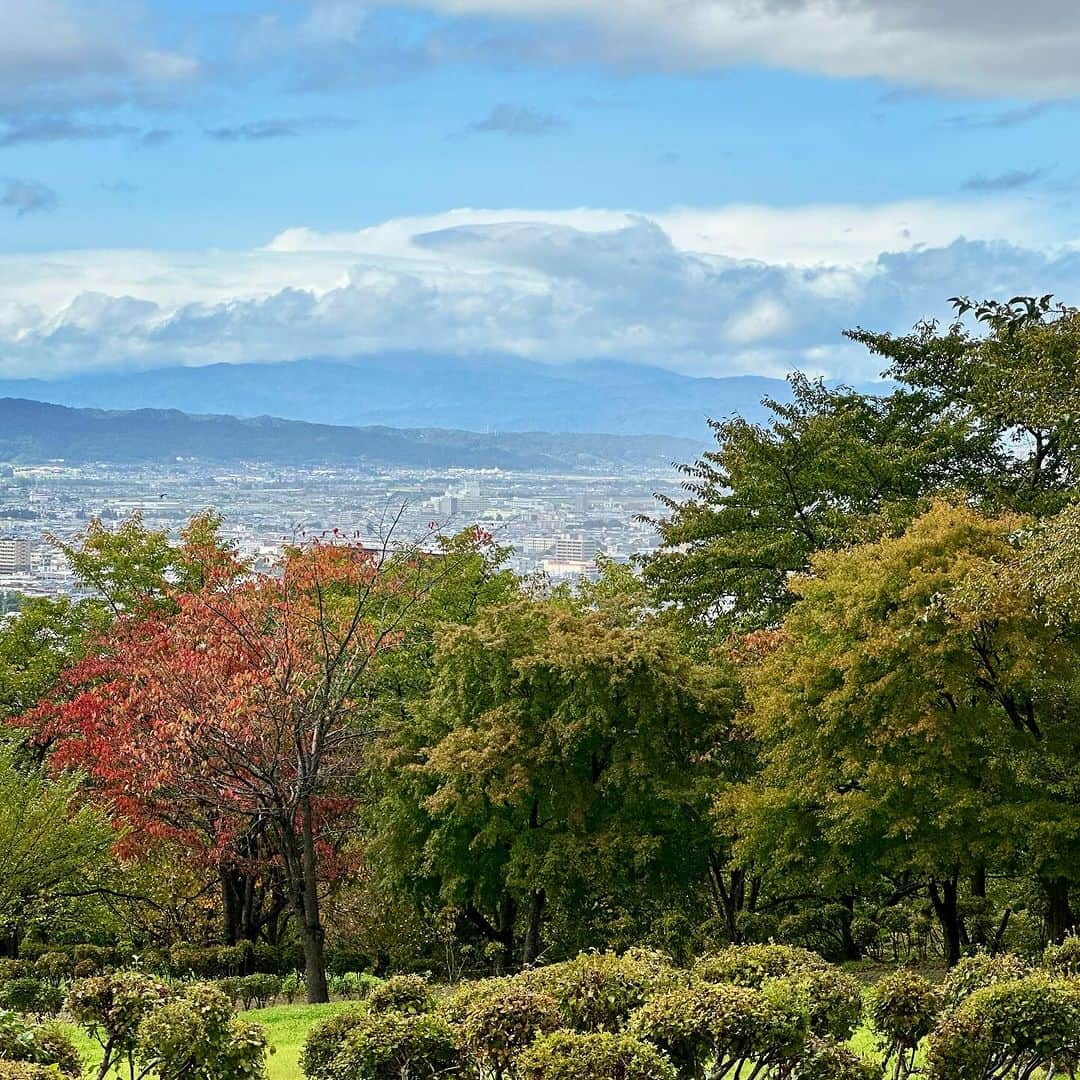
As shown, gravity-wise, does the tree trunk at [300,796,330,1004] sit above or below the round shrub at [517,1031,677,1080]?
below

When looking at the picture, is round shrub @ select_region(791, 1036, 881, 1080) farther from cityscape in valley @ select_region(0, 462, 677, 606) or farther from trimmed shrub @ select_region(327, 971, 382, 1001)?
cityscape in valley @ select_region(0, 462, 677, 606)

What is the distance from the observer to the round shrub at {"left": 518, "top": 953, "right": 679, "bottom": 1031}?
9453 millimetres

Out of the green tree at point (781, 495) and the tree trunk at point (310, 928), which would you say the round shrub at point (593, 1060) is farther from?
the green tree at point (781, 495)

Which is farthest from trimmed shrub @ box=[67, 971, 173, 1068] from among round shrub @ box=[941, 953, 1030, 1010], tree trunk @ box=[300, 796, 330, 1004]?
tree trunk @ box=[300, 796, 330, 1004]

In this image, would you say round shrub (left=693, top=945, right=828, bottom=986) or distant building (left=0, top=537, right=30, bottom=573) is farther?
distant building (left=0, top=537, right=30, bottom=573)

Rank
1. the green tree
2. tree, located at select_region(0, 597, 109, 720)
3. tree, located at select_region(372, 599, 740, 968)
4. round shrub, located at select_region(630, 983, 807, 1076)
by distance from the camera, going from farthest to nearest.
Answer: tree, located at select_region(0, 597, 109, 720) < the green tree < tree, located at select_region(372, 599, 740, 968) < round shrub, located at select_region(630, 983, 807, 1076)

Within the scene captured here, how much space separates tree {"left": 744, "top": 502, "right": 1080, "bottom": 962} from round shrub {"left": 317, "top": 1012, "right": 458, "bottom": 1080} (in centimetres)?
985

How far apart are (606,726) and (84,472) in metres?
156

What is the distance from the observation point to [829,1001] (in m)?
9.86

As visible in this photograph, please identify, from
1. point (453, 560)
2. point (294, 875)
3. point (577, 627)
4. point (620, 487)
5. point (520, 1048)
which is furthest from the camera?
point (620, 487)

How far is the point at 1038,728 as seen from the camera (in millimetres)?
18641

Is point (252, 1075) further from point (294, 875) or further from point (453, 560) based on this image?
point (453, 560)

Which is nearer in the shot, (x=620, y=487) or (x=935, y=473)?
(x=935, y=473)

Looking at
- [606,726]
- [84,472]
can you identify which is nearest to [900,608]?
[606,726]
